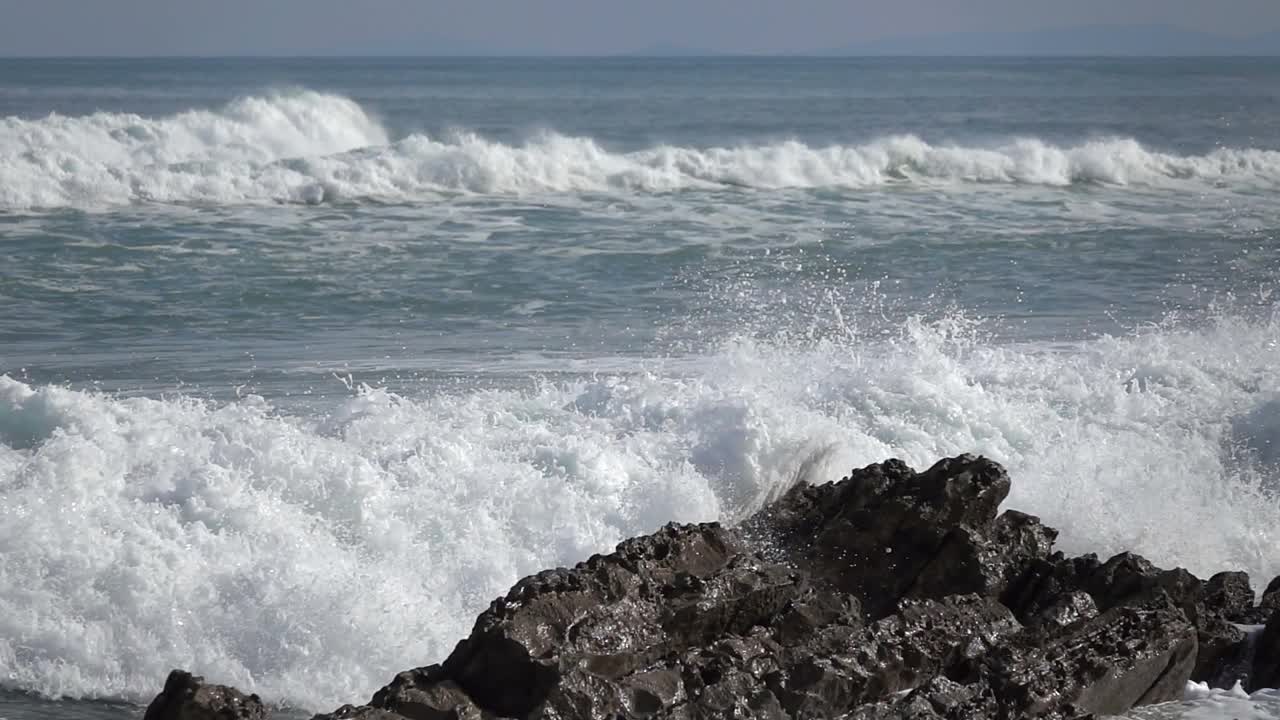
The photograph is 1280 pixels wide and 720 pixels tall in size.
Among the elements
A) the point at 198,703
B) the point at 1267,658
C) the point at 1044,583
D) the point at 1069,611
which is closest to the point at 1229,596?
the point at 1267,658

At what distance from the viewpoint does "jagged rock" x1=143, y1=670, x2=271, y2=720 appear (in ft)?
15.4

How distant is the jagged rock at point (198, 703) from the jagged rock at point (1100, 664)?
2.49 metres

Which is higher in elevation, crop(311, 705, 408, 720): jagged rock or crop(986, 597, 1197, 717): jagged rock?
crop(311, 705, 408, 720): jagged rock

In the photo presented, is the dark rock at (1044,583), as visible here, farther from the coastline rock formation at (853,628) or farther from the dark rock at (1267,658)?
the dark rock at (1267,658)

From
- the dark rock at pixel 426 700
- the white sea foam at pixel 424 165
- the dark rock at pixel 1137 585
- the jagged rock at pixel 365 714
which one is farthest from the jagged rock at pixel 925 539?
the white sea foam at pixel 424 165

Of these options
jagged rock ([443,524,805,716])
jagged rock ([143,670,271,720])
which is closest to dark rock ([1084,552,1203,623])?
jagged rock ([443,524,805,716])

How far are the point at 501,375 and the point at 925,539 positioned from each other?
18.8ft

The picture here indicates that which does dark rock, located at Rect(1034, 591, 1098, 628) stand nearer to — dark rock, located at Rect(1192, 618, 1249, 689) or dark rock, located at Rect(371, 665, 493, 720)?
dark rock, located at Rect(1192, 618, 1249, 689)

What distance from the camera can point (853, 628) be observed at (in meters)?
5.59

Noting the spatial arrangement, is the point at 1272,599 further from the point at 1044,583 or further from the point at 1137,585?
the point at 1044,583

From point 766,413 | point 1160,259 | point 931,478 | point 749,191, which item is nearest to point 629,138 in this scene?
point 749,191

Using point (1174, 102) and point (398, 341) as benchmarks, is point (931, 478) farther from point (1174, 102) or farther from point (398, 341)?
point (1174, 102)

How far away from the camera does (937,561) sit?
6.39m

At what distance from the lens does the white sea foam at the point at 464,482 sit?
696 cm
